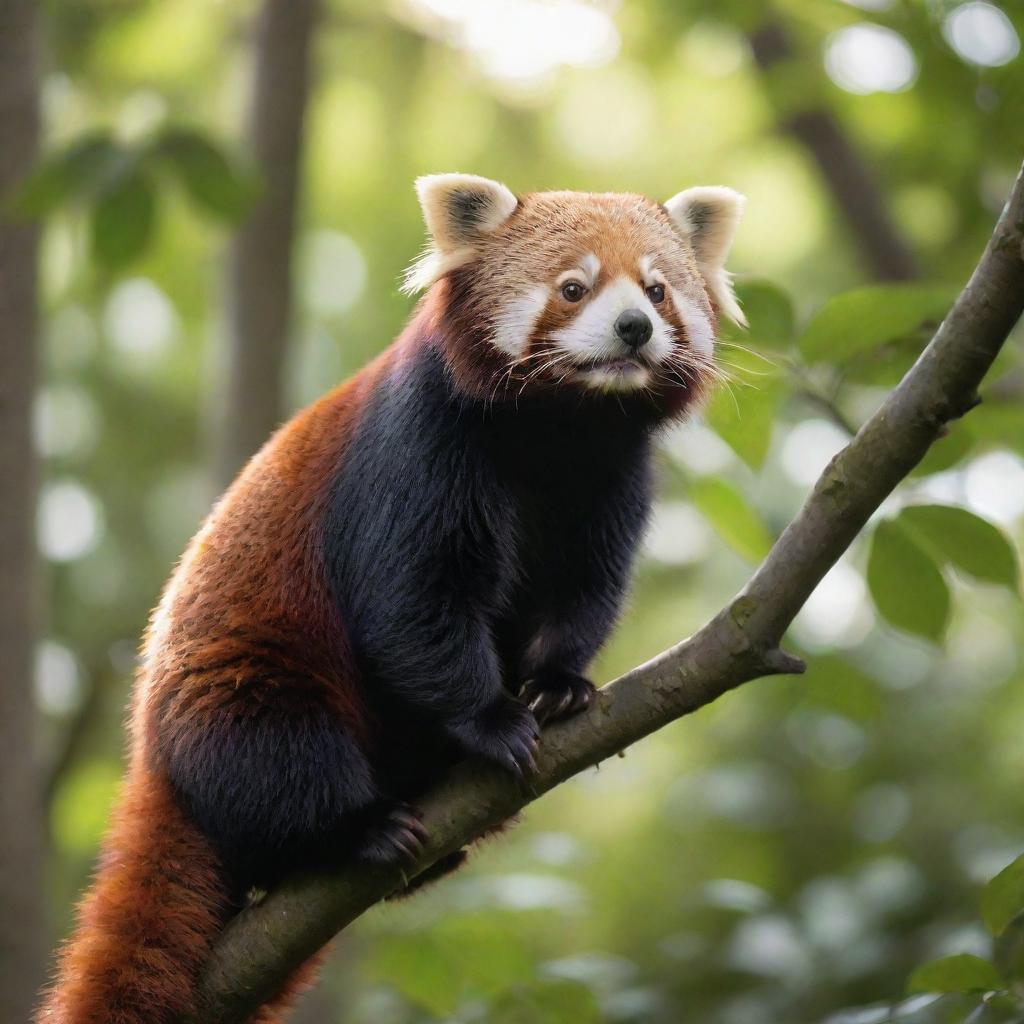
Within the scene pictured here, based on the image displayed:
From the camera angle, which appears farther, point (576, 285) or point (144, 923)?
point (576, 285)

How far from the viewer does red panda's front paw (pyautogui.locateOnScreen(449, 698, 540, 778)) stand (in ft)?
10.9

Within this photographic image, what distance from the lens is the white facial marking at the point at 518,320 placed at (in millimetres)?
3715

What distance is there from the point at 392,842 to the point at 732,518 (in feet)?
4.94

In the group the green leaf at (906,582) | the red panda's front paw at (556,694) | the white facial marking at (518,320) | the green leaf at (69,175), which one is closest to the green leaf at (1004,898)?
the green leaf at (906,582)

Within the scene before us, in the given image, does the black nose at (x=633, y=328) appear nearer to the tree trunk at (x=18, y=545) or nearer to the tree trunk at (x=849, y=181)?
the tree trunk at (x=18, y=545)

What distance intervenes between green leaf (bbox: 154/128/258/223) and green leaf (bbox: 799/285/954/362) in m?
2.36

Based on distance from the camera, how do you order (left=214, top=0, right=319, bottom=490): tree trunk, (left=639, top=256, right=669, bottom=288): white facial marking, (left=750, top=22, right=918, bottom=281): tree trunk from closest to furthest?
(left=639, top=256, right=669, bottom=288): white facial marking → (left=214, top=0, right=319, bottom=490): tree trunk → (left=750, top=22, right=918, bottom=281): tree trunk

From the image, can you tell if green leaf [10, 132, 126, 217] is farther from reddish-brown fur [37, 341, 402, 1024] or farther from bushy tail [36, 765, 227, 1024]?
bushy tail [36, 765, 227, 1024]

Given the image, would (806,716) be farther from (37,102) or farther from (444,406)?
(37,102)

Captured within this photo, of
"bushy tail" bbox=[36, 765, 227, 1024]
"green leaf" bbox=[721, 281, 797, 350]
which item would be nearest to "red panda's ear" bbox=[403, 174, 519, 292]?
"green leaf" bbox=[721, 281, 797, 350]

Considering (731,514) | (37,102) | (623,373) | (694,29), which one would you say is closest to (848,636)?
(694,29)

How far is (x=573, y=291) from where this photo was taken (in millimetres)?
3756

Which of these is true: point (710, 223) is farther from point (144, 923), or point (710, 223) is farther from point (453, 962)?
point (144, 923)

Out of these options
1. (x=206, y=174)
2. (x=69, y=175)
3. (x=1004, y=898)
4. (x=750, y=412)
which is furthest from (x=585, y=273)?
(x=69, y=175)
